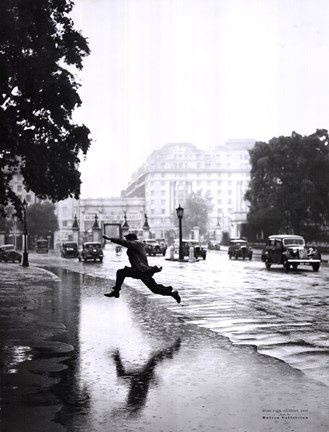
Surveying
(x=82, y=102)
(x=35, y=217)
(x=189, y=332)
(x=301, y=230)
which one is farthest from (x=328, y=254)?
(x=35, y=217)

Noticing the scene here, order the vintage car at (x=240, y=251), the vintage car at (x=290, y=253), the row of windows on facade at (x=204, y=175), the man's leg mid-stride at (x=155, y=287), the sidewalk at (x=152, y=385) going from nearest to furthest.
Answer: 1. the sidewalk at (x=152, y=385)
2. the man's leg mid-stride at (x=155, y=287)
3. the vintage car at (x=290, y=253)
4. the vintage car at (x=240, y=251)
5. the row of windows on facade at (x=204, y=175)

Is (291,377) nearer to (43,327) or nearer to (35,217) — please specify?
(43,327)

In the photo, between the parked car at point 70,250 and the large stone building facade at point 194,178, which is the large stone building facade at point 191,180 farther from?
the parked car at point 70,250

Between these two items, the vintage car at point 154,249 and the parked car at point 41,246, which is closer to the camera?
the vintage car at point 154,249

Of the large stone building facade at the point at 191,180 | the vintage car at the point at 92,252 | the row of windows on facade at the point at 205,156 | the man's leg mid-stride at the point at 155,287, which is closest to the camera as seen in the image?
the man's leg mid-stride at the point at 155,287

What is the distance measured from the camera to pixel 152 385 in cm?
632

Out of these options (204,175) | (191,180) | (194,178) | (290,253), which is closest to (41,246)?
(290,253)

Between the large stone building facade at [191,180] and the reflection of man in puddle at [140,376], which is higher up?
the large stone building facade at [191,180]

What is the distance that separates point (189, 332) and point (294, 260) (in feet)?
68.4

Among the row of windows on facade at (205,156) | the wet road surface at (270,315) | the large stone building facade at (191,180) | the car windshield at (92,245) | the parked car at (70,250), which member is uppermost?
the row of windows on facade at (205,156)

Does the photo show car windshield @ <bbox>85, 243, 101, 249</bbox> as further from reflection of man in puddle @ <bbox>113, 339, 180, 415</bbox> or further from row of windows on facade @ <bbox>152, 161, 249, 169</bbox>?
row of windows on facade @ <bbox>152, 161, 249, 169</bbox>

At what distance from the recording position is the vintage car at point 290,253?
30062 millimetres

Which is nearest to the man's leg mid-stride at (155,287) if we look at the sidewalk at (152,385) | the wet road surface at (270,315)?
the wet road surface at (270,315)

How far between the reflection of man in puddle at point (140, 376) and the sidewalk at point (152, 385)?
0.01m
